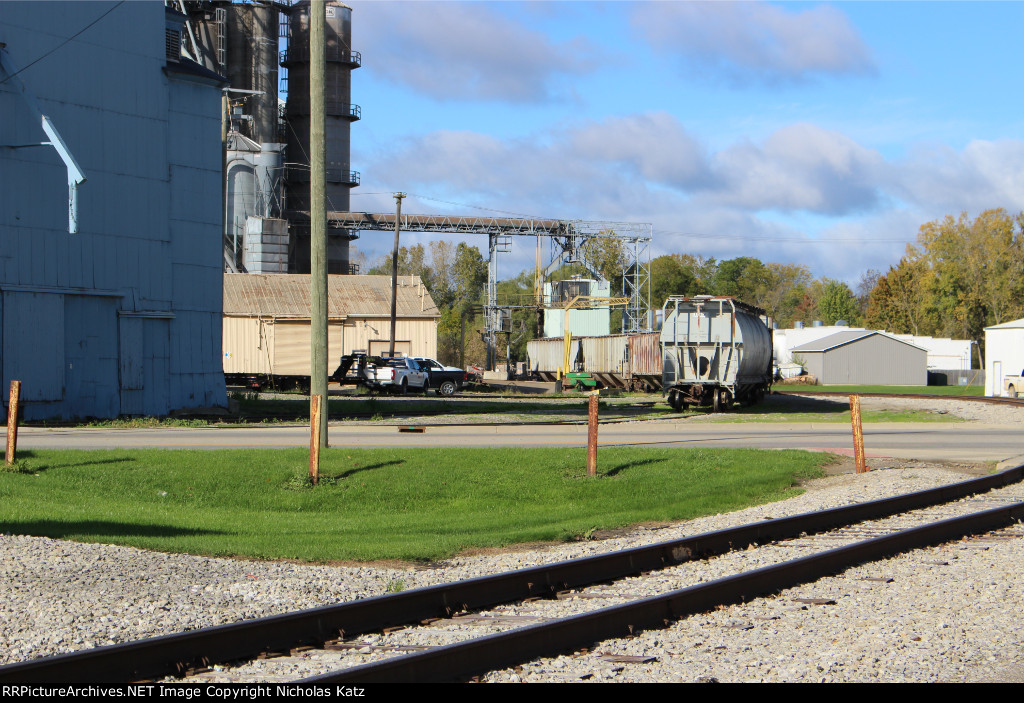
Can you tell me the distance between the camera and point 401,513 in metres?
13.8

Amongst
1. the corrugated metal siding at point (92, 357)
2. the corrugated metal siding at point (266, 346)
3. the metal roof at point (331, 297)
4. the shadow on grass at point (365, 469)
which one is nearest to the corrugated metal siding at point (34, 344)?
the corrugated metal siding at point (92, 357)

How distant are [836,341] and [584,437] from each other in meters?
59.5

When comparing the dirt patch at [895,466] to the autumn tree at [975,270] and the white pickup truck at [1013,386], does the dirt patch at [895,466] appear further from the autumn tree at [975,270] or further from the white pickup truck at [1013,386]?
the autumn tree at [975,270]

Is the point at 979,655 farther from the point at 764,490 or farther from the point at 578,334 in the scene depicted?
the point at 578,334

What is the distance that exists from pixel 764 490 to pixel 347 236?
6394 centimetres

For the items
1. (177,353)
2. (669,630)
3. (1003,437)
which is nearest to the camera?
(669,630)

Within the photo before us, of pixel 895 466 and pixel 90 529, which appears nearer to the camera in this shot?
pixel 90 529

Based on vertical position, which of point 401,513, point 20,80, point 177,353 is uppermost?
point 20,80

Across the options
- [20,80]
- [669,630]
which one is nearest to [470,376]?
[20,80]

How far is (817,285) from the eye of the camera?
151m

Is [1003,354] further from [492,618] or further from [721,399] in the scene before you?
[492,618]

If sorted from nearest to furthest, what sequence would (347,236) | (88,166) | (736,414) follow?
(88,166)
(736,414)
(347,236)

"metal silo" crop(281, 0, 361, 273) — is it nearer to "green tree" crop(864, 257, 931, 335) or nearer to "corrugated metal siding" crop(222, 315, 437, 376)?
"corrugated metal siding" crop(222, 315, 437, 376)

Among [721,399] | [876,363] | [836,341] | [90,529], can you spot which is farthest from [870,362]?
[90,529]
